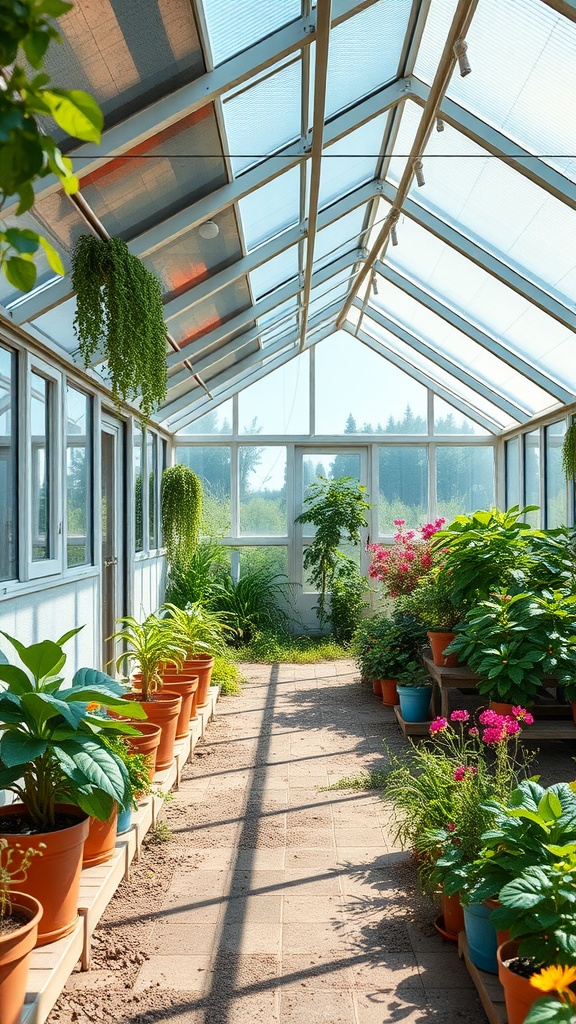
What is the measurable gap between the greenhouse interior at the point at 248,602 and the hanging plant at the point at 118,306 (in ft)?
0.05

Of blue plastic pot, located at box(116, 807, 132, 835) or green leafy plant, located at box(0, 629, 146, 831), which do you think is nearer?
green leafy plant, located at box(0, 629, 146, 831)

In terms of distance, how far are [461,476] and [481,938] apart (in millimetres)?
7906

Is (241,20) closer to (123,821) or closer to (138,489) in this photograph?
(123,821)

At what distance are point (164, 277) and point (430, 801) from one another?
11.0 feet

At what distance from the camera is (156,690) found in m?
4.61

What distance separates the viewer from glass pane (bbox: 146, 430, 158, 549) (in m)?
7.84

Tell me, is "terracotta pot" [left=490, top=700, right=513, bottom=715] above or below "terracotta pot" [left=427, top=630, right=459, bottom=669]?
below

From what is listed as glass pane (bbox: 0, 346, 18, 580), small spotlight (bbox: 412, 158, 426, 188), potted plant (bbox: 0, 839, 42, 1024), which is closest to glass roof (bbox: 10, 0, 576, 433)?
small spotlight (bbox: 412, 158, 426, 188)

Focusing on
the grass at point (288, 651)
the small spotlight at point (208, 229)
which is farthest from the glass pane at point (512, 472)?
the small spotlight at point (208, 229)

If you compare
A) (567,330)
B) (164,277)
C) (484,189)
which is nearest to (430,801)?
(164,277)

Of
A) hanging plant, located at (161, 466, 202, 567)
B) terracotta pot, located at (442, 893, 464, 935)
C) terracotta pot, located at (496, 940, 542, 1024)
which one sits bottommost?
terracotta pot, located at (442, 893, 464, 935)

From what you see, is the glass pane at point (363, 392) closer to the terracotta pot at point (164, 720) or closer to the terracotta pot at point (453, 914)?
the terracotta pot at point (164, 720)

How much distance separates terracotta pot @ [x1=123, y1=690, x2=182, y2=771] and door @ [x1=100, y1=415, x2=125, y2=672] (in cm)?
178

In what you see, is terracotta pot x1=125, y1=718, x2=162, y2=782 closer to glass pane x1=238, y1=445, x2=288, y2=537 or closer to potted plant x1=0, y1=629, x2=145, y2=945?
potted plant x1=0, y1=629, x2=145, y2=945
